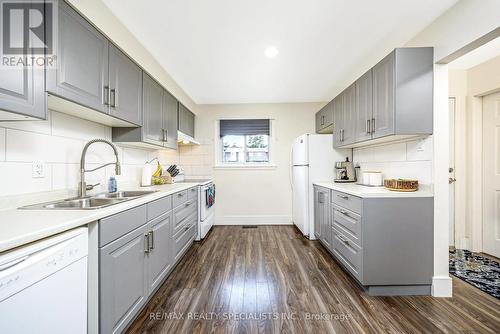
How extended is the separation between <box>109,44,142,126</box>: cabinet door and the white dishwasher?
3.77 ft

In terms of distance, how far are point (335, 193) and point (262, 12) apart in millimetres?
1966

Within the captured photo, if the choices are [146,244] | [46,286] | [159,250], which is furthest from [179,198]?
[46,286]

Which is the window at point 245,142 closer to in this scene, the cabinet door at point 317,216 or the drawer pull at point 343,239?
the cabinet door at point 317,216

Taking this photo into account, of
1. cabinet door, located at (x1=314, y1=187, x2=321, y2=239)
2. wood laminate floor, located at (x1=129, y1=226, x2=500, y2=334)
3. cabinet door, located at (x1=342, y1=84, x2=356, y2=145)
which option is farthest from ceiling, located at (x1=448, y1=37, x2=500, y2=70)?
wood laminate floor, located at (x1=129, y1=226, x2=500, y2=334)

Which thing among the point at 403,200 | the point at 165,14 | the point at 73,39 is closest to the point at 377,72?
the point at 403,200

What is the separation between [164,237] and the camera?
1.94m

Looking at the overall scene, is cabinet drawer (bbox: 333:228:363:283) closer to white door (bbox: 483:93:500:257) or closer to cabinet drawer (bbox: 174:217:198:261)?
cabinet drawer (bbox: 174:217:198:261)

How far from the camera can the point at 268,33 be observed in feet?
6.52

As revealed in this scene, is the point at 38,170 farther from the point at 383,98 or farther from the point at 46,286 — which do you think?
the point at 383,98

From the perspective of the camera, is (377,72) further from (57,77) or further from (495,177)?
(57,77)

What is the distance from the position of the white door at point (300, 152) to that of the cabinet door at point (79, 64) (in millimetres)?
2607

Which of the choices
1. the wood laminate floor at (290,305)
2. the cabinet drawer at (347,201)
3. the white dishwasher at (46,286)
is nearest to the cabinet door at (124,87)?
the white dishwasher at (46,286)

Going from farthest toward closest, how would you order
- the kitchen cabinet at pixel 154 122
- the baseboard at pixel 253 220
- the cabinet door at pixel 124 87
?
the baseboard at pixel 253 220
the kitchen cabinet at pixel 154 122
the cabinet door at pixel 124 87

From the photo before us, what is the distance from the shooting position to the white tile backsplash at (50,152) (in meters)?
1.27
